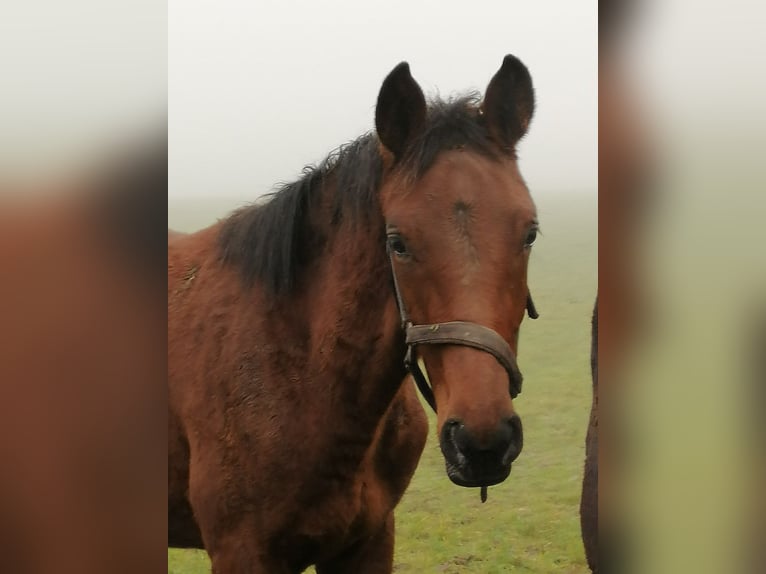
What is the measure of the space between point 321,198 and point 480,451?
725 millimetres

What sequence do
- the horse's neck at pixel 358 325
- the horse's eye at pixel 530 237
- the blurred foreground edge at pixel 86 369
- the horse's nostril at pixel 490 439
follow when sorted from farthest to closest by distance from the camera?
the horse's neck at pixel 358 325 < the horse's eye at pixel 530 237 < the horse's nostril at pixel 490 439 < the blurred foreground edge at pixel 86 369

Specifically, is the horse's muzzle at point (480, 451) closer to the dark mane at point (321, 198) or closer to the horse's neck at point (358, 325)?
the horse's neck at point (358, 325)

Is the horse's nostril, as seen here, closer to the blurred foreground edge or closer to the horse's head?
the horse's head

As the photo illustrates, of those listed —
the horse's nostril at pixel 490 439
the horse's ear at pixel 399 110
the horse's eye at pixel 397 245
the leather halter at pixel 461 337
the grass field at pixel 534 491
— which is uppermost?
the horse's ear at pixel 399 110

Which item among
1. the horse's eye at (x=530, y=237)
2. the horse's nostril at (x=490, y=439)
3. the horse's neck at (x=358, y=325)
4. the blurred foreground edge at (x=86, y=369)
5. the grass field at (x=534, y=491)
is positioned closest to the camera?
the blurred foreground edge at (x=86, y=369)

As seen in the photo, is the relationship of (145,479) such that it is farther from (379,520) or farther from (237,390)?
(379,520)

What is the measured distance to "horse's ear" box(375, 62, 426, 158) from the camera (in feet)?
4.33

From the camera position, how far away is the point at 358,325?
4.82ft

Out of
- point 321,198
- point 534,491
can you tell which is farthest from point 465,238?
point 534,491

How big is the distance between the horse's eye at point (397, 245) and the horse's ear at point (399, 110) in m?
0.19

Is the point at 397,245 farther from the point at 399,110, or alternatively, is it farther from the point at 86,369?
the point at 86,369

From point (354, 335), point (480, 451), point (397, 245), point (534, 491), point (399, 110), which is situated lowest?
point (534, 491)

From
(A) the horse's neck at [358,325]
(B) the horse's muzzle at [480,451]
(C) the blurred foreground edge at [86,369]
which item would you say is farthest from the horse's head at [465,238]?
(C) the blurred foreground edge at [86,369]

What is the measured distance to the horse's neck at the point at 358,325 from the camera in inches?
56.6
